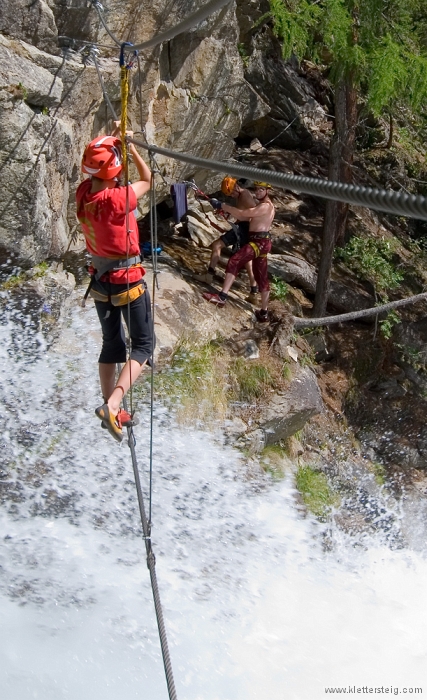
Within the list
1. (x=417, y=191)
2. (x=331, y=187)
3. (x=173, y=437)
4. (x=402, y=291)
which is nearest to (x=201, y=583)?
(x=173, y=437)

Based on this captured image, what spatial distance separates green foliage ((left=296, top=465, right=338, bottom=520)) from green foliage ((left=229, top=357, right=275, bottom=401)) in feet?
3.58

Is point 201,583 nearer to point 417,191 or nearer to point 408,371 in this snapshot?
point 408,371

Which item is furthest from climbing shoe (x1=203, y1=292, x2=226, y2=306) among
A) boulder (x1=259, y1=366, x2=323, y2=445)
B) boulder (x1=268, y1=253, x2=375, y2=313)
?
boulder (x1=268, y1=253, x2=375, y2=313)

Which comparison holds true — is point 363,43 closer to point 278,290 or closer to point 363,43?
point 363,43

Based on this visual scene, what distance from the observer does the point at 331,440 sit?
8.77m

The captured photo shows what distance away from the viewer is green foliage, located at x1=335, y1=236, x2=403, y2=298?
9.87 meters

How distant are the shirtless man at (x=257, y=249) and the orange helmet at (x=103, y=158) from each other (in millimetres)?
3832

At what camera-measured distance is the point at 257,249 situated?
781 centimetres

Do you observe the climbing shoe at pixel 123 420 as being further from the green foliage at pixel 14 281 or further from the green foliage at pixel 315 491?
the green foliage at pixel 315 491

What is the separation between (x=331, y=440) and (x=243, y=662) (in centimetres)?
414

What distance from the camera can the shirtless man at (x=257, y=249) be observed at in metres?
7.60

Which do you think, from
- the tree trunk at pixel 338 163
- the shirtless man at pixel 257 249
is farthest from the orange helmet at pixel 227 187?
the tree trunk at pixel 338 163
